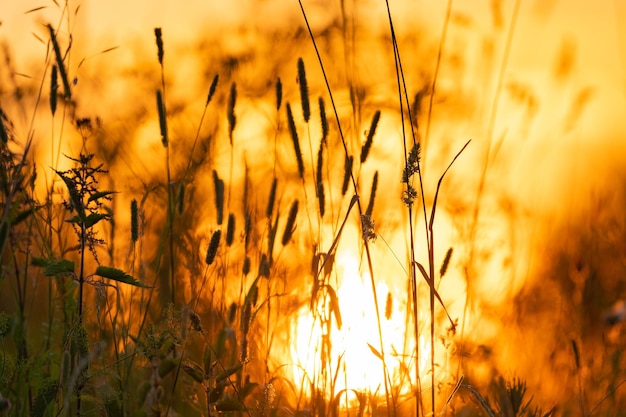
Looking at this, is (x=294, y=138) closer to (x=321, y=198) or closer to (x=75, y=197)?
(x=321, y=198)

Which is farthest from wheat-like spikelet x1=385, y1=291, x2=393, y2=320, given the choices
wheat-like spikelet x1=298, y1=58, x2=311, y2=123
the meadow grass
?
wheat-like spikelet x1=298, y1=58, x2=311, y2=123

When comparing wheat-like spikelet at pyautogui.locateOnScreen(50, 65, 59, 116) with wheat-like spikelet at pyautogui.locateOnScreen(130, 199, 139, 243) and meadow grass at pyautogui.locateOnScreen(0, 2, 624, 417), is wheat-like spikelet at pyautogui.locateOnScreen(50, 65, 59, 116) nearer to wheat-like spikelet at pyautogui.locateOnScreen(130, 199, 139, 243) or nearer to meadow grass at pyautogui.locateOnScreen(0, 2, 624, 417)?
meadow grass at pyautogui.locateOnScreen(0, 2, 624, 417)

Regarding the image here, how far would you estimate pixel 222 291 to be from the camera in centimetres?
226

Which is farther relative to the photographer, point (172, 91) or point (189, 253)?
point (172, 91)

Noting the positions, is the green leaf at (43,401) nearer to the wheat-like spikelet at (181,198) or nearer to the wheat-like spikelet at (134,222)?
the wheat-like spikelet at (134,222)

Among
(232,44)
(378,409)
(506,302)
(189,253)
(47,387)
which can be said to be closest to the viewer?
(47,387)

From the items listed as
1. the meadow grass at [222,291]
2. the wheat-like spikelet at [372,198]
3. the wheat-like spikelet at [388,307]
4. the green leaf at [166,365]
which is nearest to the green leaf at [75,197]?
the meadow grass at [222,291]

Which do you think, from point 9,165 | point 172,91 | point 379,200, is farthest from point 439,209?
point 9,165

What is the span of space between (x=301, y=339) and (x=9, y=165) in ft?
3.32

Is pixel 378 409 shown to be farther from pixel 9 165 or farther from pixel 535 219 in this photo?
pixel 535 219

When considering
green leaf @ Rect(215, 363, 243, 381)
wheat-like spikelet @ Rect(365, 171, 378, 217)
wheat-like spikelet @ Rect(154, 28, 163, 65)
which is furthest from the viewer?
wheat-like spikelet @ Rect(154, 28, 163, 65)

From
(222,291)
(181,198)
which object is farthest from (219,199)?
(222,291)

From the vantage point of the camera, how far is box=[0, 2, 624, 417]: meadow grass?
1.34m

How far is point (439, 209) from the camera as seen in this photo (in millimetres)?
2891
